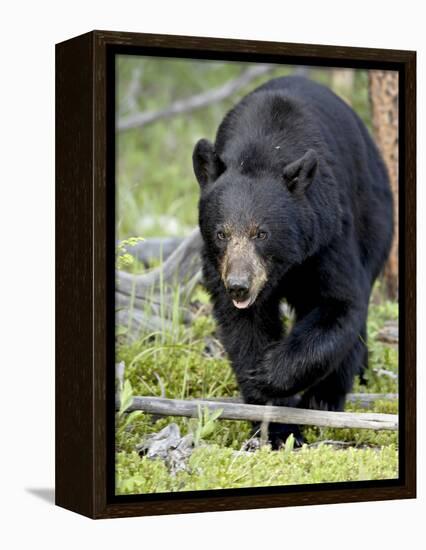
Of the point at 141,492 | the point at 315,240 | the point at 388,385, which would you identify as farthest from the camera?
the point at 388,385

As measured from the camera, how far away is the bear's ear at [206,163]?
788 cm

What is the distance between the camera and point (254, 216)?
25.6 ft

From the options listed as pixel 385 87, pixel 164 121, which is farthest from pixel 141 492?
pixel 164 121

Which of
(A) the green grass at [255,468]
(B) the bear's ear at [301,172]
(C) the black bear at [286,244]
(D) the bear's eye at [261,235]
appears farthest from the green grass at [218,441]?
(B) the bear's ear at [301,172]

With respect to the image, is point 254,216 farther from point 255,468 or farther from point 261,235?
point 255,468

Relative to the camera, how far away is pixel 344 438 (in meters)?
8.43

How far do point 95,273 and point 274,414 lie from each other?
1.76 m

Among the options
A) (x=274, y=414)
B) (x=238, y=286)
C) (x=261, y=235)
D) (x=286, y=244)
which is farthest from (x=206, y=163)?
(x=274, y=414)

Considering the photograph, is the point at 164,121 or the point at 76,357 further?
the point at 164,121

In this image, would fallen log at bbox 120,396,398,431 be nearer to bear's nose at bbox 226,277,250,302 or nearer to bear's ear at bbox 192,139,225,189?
bear's nose at bbox 226,277,250,302

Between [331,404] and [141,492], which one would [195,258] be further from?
[141,492]

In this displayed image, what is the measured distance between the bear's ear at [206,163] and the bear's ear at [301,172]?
425mm

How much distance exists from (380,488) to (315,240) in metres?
1.70

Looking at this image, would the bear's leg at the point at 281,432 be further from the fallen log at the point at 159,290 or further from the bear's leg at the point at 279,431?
the fallen log at the point at 159,290
